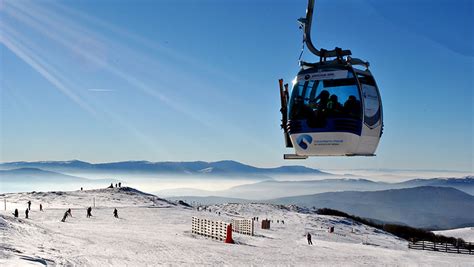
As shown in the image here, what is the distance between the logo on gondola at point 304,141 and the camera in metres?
14.5

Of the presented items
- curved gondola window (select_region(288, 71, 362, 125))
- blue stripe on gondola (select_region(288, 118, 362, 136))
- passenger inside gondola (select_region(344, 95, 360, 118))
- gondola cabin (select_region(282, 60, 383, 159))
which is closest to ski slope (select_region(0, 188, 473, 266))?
gondola cabin (select_region(282, 60, 383, 159))

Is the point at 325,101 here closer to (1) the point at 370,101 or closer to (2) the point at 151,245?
(1) the point at 370,101

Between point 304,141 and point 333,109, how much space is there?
1.20 metres

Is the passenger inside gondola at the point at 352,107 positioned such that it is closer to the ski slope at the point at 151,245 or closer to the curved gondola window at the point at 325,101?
the curved gondola window at the point at 325,101

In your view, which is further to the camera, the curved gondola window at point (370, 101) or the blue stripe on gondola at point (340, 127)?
the curved gondola window at point (370, 101)

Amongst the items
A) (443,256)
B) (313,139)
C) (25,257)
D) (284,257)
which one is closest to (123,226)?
(284,257)

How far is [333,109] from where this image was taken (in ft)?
46.9

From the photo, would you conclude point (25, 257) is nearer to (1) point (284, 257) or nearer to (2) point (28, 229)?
(2) point (28, 229)

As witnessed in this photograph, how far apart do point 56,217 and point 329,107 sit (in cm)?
3848

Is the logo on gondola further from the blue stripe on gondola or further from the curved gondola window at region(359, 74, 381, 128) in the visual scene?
the curved gondola window at region(359, 74, 381, 128)

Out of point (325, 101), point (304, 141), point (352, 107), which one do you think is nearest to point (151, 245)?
point (304, 141)

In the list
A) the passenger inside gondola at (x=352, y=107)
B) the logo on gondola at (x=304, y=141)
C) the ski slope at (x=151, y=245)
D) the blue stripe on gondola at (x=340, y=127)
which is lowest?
the ski slope at (x=151, y=245)

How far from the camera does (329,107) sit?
14367 mm

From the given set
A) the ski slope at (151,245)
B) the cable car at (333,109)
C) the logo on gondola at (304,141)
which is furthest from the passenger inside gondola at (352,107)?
the ski slope at (151,245)
